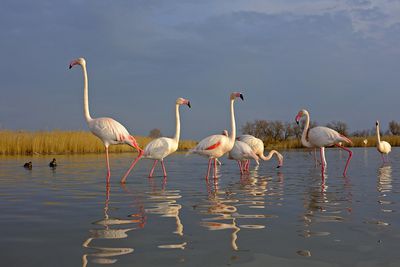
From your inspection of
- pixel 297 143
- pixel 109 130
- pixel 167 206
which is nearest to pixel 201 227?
pixel 167 206

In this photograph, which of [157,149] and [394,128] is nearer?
[157,149]

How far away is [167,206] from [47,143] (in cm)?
2185

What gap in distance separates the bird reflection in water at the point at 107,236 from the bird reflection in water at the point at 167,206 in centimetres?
35

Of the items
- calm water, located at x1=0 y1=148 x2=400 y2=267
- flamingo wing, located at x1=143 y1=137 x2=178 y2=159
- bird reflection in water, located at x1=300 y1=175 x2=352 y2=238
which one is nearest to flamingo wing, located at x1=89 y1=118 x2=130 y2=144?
flamingo wing, located at x1=143 y1=137 x2=178 y2=159

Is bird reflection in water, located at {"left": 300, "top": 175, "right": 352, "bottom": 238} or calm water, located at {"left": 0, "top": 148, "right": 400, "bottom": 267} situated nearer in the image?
calm water, located at {"left": 0, "top": 148, "right": 400, "bottom": 267}

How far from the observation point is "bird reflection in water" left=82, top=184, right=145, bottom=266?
11.6 feet

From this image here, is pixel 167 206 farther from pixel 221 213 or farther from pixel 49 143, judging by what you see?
pixel 49 143

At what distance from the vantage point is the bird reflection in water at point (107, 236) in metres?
3.54

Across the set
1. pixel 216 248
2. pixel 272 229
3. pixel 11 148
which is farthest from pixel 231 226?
pixel 11 148

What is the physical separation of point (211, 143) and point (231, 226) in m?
6.77

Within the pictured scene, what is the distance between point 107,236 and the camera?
169 inches

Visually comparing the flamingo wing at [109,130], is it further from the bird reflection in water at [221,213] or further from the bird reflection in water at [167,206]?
the bird reflection in water at [221,213]

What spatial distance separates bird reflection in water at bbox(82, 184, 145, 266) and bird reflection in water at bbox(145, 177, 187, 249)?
35 cm

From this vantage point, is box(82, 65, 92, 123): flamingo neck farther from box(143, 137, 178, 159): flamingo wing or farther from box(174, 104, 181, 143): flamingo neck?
box(174, 104, 181, 143): flamingo neck
